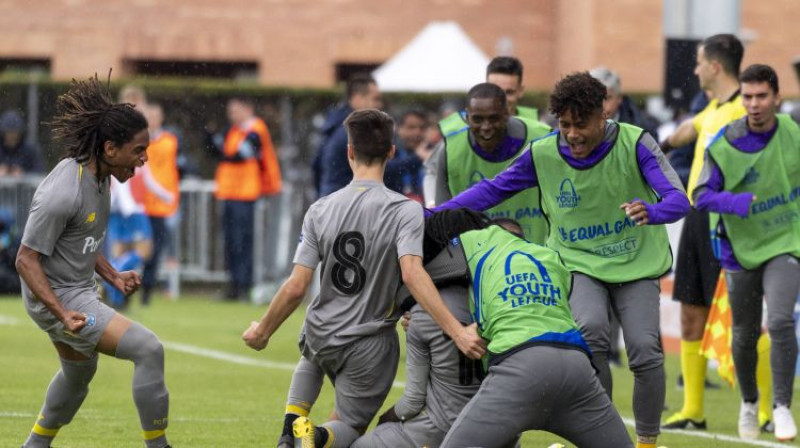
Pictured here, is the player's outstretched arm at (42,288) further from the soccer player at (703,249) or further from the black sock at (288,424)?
the soccer player at (703,249)

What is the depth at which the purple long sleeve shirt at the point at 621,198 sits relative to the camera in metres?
7.72

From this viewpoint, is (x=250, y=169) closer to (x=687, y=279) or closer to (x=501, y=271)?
Answer: (x=687, y=279)

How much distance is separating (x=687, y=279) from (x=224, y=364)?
13.5 feet

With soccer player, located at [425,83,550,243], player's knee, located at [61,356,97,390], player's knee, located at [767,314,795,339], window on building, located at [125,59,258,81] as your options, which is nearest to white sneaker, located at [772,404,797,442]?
player's knee, located at [767,314,795,339]

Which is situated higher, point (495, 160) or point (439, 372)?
point (495, 160)

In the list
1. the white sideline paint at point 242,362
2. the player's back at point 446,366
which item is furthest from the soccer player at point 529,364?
the white sideline paint at point 242,362

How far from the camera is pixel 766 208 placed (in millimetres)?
9477

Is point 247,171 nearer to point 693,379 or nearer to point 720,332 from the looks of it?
point 720,332

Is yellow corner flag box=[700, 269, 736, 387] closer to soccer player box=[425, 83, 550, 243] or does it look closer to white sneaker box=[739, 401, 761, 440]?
white sneaker box=[739, 401, 761, 440]

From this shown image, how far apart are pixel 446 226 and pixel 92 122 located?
1.82 m

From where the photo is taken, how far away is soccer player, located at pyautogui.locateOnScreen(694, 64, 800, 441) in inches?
369

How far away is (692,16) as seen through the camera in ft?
45.5

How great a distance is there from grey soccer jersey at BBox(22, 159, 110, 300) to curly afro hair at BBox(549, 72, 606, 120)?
2.18 metres

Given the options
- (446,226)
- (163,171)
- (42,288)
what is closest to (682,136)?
(446,226)
